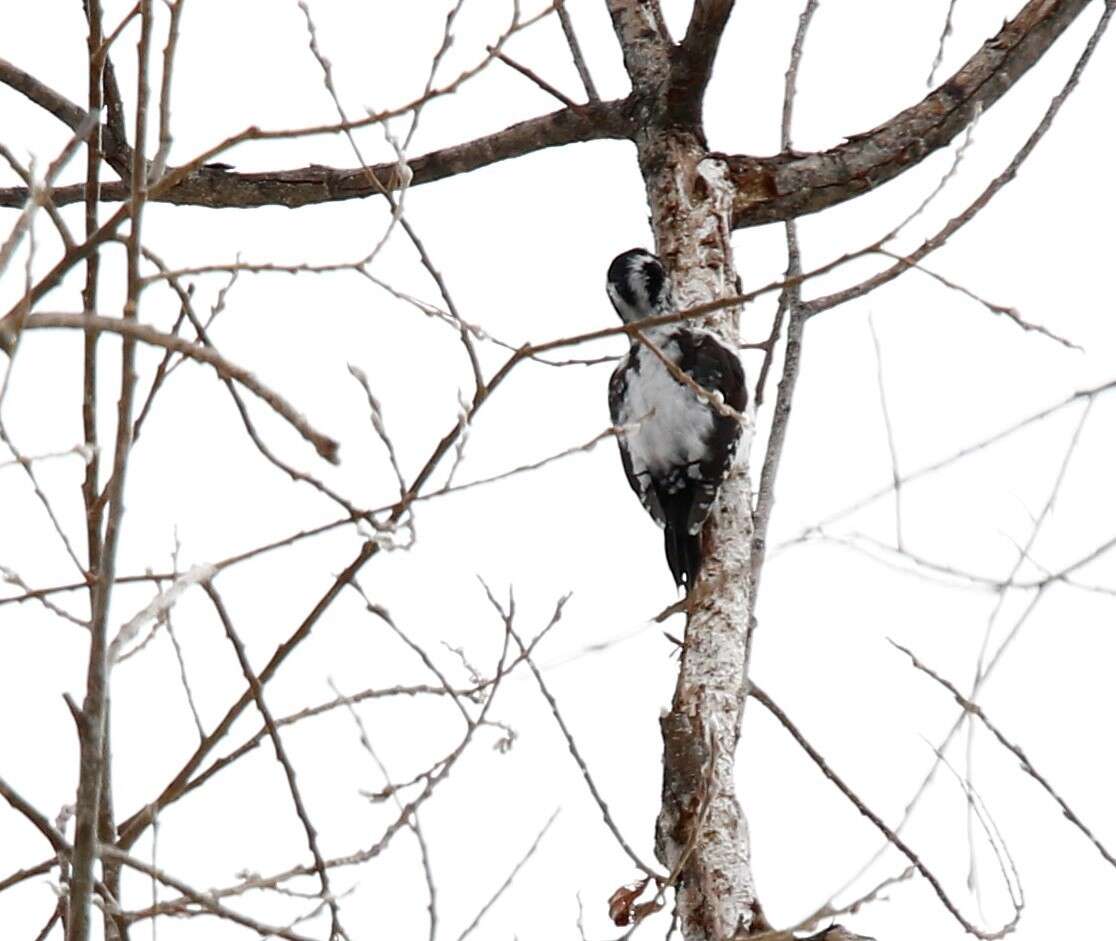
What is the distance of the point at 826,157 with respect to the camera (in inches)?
175

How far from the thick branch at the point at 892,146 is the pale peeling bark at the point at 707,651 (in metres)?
0.11

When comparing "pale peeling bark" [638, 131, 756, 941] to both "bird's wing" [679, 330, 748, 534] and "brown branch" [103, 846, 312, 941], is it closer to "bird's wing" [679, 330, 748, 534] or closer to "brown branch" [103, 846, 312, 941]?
"bird's wing" [679, 330, 748, 534]

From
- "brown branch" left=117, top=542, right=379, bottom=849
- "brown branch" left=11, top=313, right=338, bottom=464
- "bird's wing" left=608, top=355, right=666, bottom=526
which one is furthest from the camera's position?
"bird's wing" left=608, top=355, right=666, bottom=526

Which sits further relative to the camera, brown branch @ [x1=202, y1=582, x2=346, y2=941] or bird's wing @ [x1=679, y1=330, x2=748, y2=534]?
bird's wing @ [x1=679, y1=330, x2=748, y2=534]

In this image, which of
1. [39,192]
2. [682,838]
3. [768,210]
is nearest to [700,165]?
[768,210]

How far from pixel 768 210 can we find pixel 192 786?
270 cm

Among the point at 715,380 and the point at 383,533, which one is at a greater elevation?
the point at 715,380

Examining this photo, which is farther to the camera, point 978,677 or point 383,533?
point 978,677

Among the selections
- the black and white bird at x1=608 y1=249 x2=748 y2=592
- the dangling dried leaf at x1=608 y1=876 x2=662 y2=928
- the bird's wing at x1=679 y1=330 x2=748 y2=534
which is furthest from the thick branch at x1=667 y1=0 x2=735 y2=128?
the dangling dried leaf at x1=608 y1=876 x2=662 y2=928

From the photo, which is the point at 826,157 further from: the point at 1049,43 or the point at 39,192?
the point at 39,192

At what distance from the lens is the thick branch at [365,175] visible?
450cm

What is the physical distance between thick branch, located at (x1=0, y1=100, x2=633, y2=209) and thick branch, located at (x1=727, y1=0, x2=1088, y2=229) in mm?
383

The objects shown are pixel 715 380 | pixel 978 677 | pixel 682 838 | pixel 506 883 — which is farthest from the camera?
pixel 715 380

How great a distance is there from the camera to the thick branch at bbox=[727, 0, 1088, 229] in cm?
439
